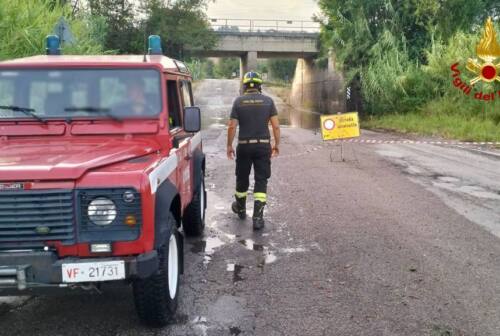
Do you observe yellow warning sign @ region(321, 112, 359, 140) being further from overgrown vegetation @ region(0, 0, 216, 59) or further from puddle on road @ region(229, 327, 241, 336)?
overgrown vegetation @ region(0, 0, 216, 59)

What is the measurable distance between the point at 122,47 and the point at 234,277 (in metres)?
33.8

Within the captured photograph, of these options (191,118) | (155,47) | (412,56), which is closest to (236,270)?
(191,118)

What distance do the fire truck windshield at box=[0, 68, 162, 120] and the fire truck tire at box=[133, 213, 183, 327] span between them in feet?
3.84

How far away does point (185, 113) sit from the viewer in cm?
484

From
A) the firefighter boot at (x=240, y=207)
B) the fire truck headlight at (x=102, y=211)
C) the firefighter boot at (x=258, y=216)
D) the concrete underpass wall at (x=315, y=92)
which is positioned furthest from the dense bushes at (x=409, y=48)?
the fire truck headlight at (x=102, y=211)

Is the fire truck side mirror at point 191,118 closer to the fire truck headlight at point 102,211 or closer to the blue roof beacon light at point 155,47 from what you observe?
the blue roof beacon light at point 155,47

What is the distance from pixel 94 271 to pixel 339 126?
10.7 metres

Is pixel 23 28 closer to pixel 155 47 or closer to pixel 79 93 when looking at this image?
pixel 155 47

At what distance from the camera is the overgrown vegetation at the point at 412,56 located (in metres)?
22.8

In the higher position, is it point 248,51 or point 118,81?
point 248,51

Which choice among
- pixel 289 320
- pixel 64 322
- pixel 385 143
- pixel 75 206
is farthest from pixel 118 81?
pixel 385 143

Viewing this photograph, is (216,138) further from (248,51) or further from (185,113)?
(248,51)

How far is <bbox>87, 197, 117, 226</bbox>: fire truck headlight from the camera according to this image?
3.33 metres

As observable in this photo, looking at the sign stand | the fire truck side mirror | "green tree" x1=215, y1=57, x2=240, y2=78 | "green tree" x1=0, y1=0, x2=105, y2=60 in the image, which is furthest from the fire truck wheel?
"green tree" x1=215, y1=57, x2=240, y2=78
